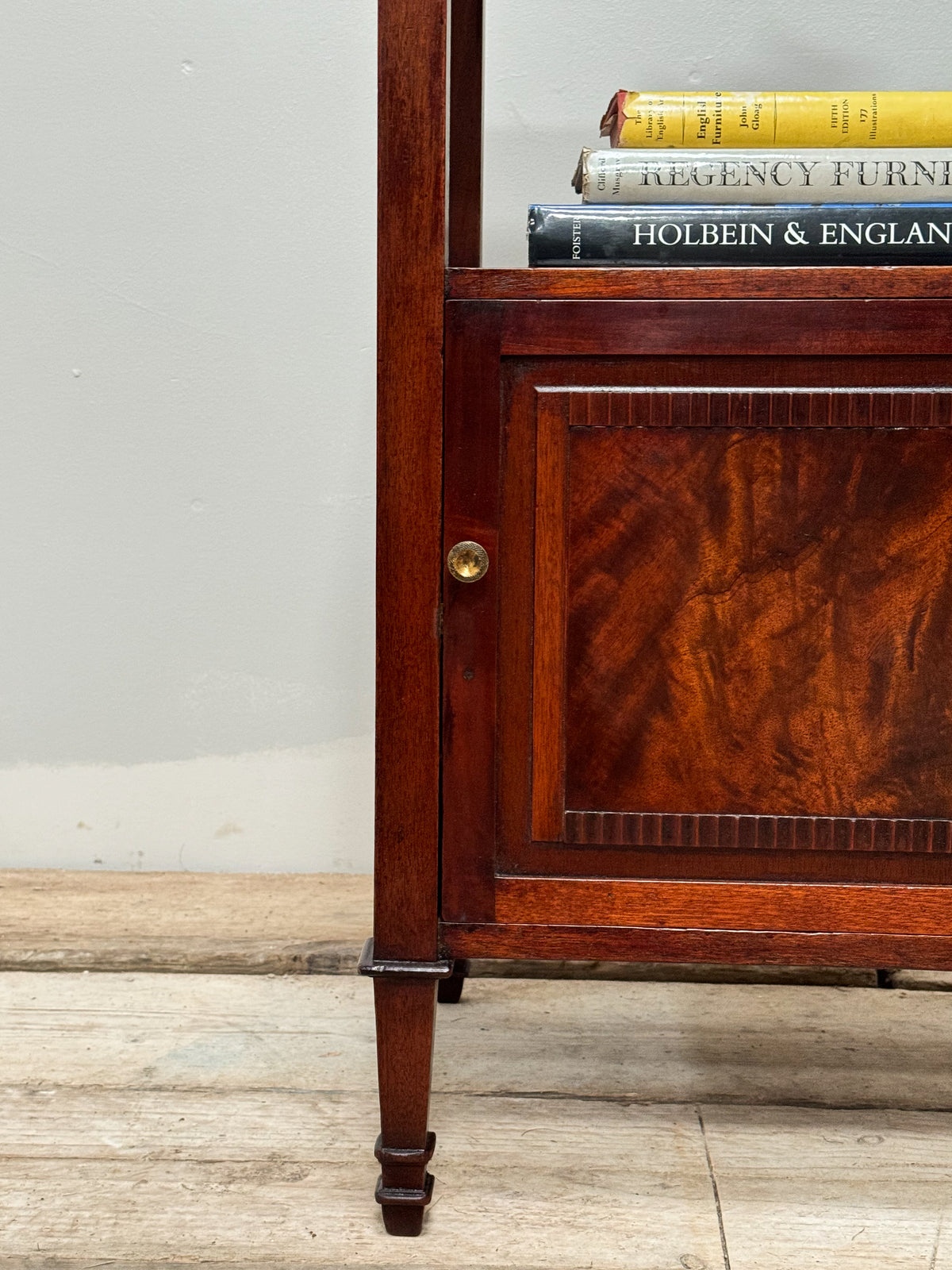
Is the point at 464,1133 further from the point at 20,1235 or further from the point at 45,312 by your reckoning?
the point at 45,312

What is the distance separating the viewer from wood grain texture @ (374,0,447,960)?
740mm

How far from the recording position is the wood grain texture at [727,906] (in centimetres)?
78

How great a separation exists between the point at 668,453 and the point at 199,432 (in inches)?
32.2

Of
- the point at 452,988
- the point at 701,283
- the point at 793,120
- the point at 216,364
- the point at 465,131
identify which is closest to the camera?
the point at 701,283

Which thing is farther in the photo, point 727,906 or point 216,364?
point 216,364

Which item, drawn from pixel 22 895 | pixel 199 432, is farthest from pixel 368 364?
pixel 22 895

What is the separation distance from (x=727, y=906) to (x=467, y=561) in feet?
1.01

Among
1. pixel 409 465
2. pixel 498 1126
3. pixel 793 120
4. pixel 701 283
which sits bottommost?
pixel 498 1126

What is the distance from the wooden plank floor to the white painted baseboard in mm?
279

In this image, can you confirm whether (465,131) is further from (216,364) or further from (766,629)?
(766,629)

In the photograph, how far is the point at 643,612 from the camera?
776mm

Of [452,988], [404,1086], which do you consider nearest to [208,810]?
[452,988]

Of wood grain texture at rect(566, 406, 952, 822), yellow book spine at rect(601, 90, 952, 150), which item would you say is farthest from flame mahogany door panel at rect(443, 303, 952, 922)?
yellow book spine at rect(601, 90, 952, 150)

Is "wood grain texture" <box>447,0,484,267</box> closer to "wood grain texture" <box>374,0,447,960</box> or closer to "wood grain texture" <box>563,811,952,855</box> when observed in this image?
"wood grain texture" <box>374,0,447,960</box>
